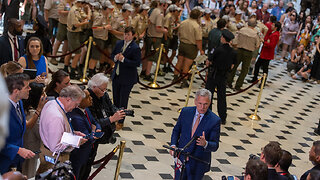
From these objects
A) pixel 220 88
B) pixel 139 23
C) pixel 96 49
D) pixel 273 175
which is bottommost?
pixel 220 88

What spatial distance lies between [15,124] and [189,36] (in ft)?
26.4

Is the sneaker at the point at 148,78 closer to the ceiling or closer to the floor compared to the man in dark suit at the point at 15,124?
closer to the floor

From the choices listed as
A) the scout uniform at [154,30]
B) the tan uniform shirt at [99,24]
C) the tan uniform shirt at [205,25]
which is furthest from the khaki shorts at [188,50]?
the tan uniform shirt at [99,24]

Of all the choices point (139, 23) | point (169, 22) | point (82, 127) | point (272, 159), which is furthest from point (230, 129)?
point (82, 127)

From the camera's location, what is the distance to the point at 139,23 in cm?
1166

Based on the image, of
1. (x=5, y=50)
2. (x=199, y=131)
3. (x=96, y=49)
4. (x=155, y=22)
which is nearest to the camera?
(x=199, y=131)

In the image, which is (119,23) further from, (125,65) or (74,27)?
(125,65)

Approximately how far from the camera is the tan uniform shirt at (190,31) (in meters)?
11.5

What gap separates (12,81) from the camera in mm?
4121

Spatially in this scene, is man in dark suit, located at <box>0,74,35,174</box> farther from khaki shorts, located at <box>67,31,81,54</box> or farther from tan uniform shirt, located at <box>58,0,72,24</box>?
tan uniform shirt, located at <box>58,0,72,24</box>

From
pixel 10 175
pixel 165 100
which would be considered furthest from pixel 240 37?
pixel 10 175

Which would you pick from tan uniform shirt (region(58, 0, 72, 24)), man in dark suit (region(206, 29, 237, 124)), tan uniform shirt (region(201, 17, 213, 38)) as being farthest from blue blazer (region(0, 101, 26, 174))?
tan uniform shirt (region(201, 17, 213, 38))

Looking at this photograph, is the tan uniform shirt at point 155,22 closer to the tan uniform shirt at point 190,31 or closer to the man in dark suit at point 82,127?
the tan uniform shirt at point 190,31

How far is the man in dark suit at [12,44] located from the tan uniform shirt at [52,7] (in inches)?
192
